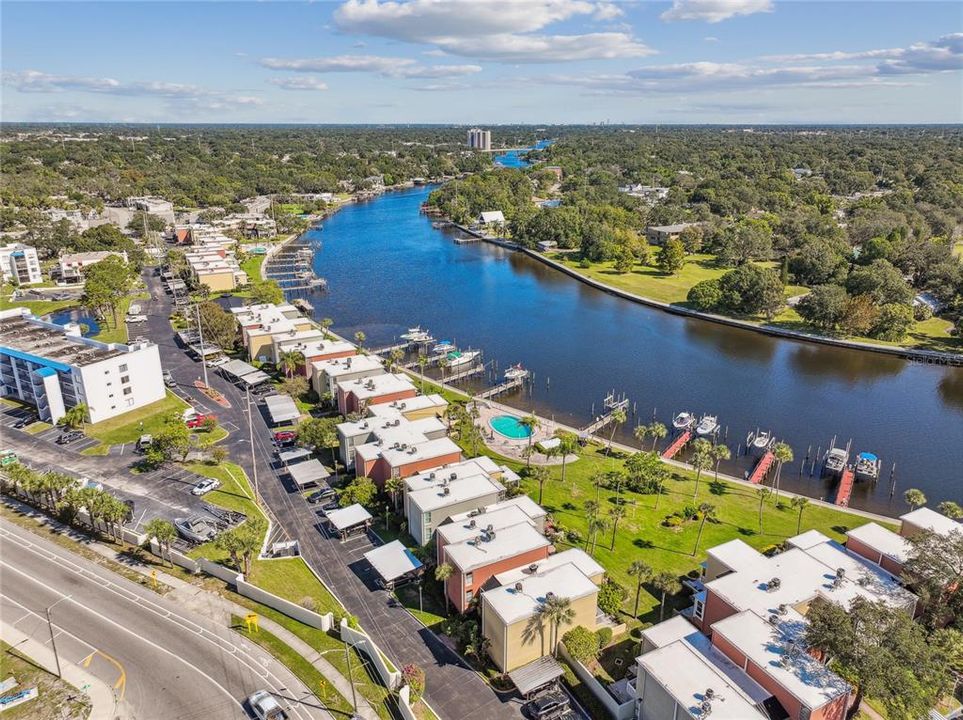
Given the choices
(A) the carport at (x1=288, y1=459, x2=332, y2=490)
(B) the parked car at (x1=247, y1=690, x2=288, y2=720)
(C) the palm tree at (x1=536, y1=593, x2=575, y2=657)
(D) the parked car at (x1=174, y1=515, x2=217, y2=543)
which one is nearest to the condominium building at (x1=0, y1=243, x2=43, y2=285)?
(A) the carport at (x1=288, y1=459, x2=332, y2=490)

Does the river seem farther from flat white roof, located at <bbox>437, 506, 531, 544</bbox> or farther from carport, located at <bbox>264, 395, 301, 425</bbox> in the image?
flat white roof, located at <bbox>437, 506, 531, 544</bbox>

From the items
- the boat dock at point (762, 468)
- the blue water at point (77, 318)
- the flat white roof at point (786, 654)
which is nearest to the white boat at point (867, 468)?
the boat dock at point (762, 468)

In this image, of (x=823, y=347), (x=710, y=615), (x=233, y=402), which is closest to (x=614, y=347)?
(x=823, y=347)

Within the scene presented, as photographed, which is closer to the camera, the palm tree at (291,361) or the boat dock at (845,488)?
the boat dock at (845,488)

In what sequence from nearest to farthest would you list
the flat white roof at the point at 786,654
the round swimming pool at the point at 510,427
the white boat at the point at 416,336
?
the flat white roof at the point at 786,654 → the round swimming pool at the point at 510,427 → the white boat at the point at 416,336

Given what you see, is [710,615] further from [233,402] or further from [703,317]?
[703,317]

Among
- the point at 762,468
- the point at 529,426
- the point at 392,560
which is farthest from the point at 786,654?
the point at 529,426

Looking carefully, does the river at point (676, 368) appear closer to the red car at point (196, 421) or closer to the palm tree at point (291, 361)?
the palm tree at point (291, 361)
